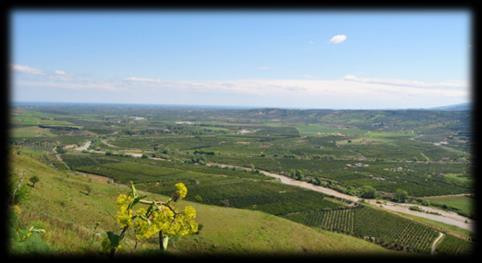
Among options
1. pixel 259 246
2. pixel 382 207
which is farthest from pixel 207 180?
pixel 259 246

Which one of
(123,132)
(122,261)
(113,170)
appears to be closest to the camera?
(122,261)

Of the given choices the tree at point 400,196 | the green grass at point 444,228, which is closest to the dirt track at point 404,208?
the green grass at point 444,228

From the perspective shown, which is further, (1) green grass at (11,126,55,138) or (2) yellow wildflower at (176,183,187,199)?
(1) green grass at (11,126,55,138)

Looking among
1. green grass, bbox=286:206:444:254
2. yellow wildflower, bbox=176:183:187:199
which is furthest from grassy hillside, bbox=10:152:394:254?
green grass, bbox=286:206:444:254

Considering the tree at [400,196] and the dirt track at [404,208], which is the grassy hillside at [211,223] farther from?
the tree at [400,196]

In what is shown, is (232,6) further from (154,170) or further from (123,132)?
(123,132)

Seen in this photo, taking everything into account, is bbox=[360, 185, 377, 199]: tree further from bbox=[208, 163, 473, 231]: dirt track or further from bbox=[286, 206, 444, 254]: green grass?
bbox=[286, 206, 444, 254]: green grass
